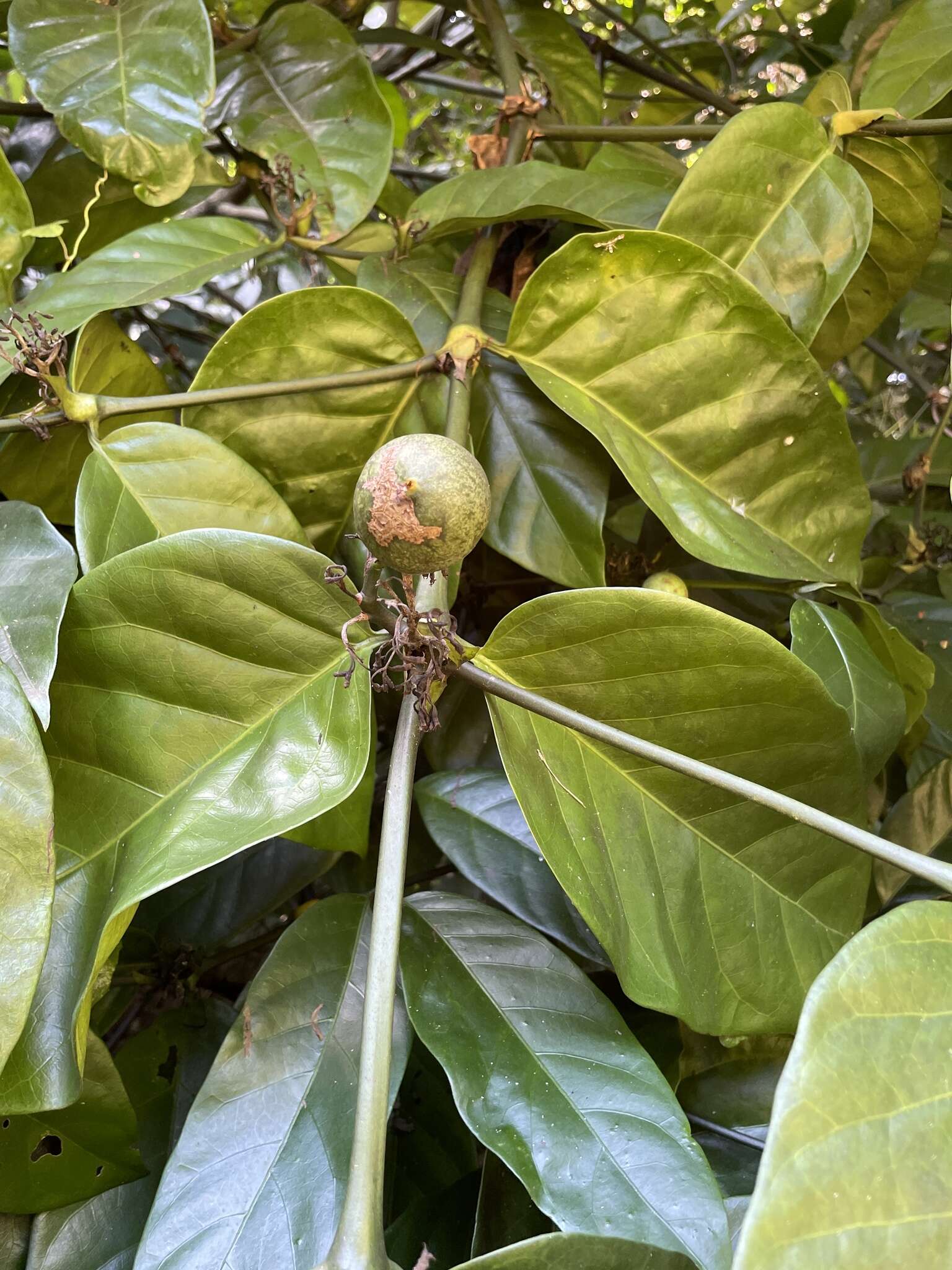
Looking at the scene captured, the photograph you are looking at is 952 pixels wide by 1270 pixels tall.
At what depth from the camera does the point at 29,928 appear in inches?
12.3

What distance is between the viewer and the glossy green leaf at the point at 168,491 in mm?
476

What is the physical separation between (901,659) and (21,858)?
51cm

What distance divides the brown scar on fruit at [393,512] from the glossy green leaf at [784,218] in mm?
263

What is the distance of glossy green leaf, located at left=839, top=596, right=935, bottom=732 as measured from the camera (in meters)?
0.56

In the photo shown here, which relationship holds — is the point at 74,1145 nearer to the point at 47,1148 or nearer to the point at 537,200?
the point at 47,1148

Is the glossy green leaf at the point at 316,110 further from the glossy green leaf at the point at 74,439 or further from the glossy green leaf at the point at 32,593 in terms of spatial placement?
the glossy green leaf at the point at 32,593

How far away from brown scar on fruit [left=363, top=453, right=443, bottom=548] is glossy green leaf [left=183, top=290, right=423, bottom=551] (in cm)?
18

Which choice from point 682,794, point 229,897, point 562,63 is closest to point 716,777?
point 682,794

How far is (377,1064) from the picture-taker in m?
0.31

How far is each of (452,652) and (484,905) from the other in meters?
0.16

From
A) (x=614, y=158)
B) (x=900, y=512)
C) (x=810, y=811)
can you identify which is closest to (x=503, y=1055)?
(x=810, y=811)

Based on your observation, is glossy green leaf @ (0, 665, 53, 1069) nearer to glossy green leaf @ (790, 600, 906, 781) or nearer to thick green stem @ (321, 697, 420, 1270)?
thick green stem @ (321, 697, 420, 1270)

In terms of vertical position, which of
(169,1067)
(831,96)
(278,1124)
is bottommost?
(169,1067)

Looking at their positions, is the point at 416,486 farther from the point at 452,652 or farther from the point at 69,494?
the point at 69,494
